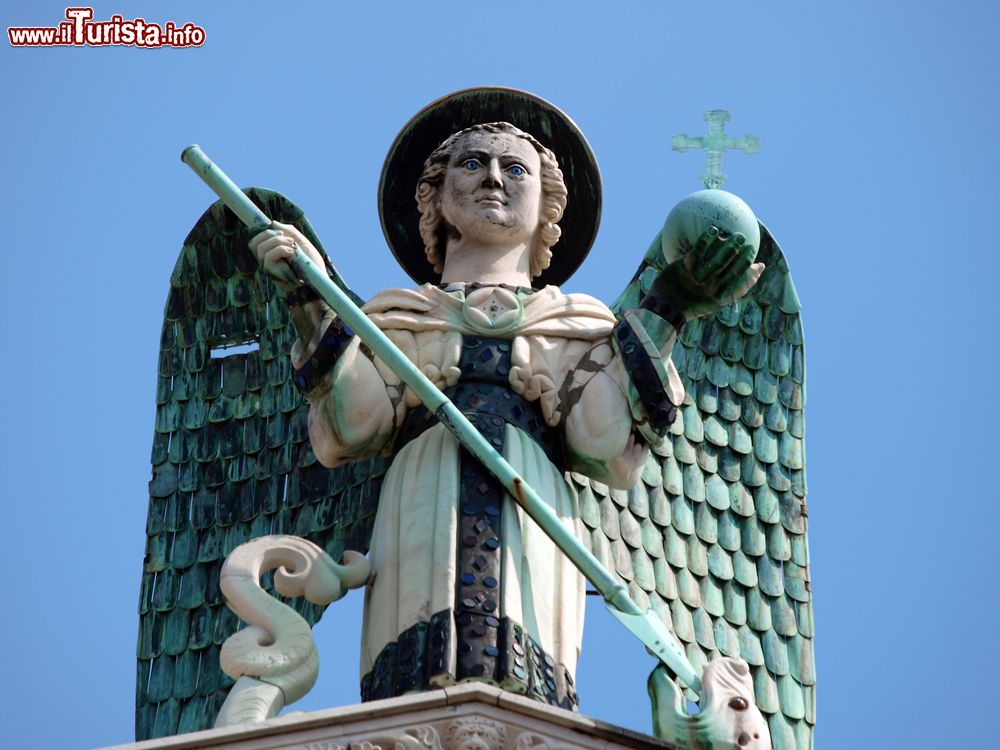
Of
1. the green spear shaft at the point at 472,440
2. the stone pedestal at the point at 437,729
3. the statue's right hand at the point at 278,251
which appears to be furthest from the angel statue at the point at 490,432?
the stone pedestal at the point at 437,729

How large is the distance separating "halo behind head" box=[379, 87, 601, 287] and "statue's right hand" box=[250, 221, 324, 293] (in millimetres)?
1513

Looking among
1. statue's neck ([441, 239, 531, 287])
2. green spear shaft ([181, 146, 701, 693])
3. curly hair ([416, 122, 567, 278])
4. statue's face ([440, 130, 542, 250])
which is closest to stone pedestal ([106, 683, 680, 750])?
green spear shaft ([181, 146, 701, 693])

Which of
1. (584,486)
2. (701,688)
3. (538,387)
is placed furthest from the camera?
(584,486)

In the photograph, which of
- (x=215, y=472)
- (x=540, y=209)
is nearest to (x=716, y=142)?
(x=540, y=209)

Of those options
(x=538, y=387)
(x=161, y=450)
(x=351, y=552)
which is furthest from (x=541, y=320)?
(x=161, y=450)

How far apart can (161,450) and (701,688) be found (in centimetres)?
363

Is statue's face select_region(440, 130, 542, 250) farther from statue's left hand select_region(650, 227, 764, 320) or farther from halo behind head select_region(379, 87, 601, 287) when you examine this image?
statue's left hand select_region(650, 227, 764, 320)

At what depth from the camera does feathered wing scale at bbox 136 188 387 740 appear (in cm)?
1492

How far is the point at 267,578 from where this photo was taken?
15.1 metres

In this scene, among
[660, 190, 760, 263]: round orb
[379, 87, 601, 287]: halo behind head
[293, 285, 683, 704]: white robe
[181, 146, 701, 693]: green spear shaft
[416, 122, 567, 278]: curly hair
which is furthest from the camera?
[379, 87, 601, 287]: halo behind head

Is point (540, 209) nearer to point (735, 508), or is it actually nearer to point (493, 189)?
point (493, 189)

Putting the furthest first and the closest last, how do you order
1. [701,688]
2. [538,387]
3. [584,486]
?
[584,486] → [538,387] → [701,688]

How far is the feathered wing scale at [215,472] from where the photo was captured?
49.0ft

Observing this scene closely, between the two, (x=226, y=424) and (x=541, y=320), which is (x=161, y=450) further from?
(x=541, y=320)
